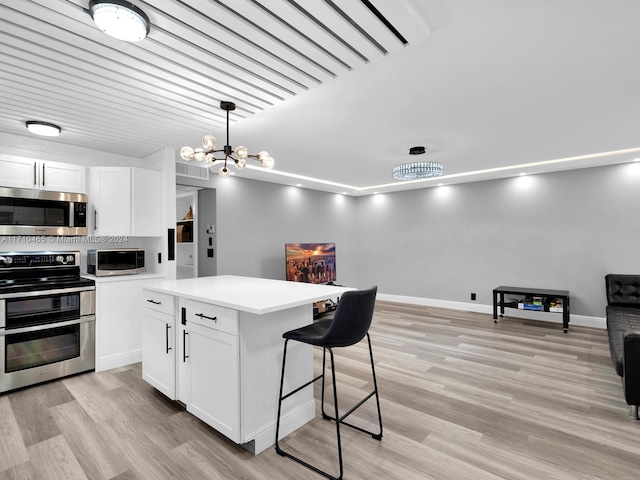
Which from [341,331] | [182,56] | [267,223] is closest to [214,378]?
[341,331]

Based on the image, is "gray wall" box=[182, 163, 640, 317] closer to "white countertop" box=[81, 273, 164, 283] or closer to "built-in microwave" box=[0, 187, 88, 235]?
"white countertop" box=[81, 273, 164, 283]

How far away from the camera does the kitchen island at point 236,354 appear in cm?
200

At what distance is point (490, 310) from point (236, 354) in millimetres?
5406

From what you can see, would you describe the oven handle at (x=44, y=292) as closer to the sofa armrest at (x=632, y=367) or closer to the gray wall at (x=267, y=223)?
the gray wall at (x=267, y=223)

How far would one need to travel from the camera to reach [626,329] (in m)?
3.26

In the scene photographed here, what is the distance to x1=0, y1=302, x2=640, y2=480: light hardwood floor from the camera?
193 cm

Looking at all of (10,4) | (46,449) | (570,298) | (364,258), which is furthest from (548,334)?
(10,4)

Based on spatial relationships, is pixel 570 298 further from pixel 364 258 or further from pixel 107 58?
pixel 107 58

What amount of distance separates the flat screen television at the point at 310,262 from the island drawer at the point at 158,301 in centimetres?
296

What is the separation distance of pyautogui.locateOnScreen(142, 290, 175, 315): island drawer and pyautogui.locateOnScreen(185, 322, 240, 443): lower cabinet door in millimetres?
318

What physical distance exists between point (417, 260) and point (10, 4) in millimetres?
6545

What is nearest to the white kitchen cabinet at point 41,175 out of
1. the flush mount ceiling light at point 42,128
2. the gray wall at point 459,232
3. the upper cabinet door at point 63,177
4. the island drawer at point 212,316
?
the upper cabinet door at point 63,177

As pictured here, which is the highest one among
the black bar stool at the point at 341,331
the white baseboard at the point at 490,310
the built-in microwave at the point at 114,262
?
the built-in microwave at the point at 114,262

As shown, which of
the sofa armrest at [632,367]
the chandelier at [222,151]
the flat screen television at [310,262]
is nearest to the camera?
the sofa armrest at [632,367]
